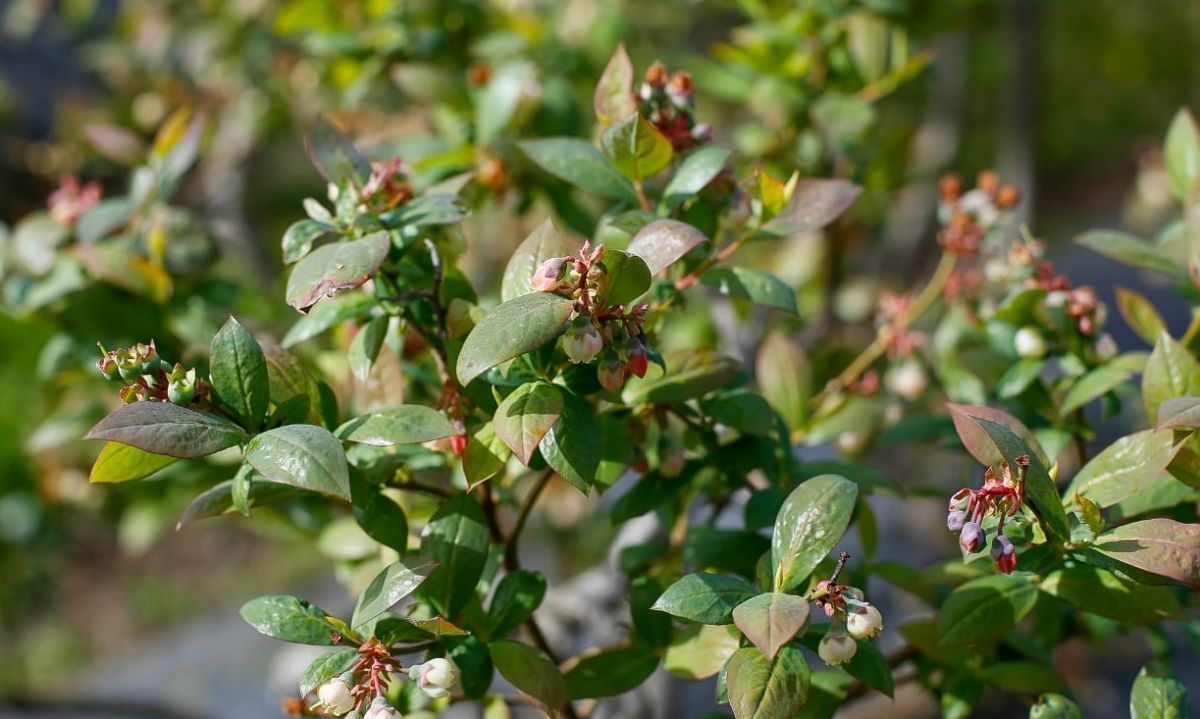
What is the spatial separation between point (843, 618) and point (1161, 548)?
0.18 m

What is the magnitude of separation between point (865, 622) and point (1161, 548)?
171 millimetres

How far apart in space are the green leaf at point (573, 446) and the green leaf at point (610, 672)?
0.20m

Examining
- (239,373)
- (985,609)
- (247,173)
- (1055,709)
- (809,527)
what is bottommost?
(247,173)

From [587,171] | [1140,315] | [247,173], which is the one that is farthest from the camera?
[247,173]

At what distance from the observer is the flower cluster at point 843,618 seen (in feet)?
1.88

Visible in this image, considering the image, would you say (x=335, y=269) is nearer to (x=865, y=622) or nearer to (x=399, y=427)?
(x=399, y=427)

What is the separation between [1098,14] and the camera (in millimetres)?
5430

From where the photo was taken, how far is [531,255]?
24.6 inches

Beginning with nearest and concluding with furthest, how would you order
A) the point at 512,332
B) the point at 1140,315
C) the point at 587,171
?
the point at 512,332 → the point at 587,171 → the point at 1140,315

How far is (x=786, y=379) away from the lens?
934 mm

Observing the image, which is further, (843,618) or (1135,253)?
(1135,253)

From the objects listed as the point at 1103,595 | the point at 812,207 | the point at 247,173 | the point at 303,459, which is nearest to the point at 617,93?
the point at 812,207

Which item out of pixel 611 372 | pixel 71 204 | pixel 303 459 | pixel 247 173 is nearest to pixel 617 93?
pixel 611 372

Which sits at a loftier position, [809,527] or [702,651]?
[809,527]
